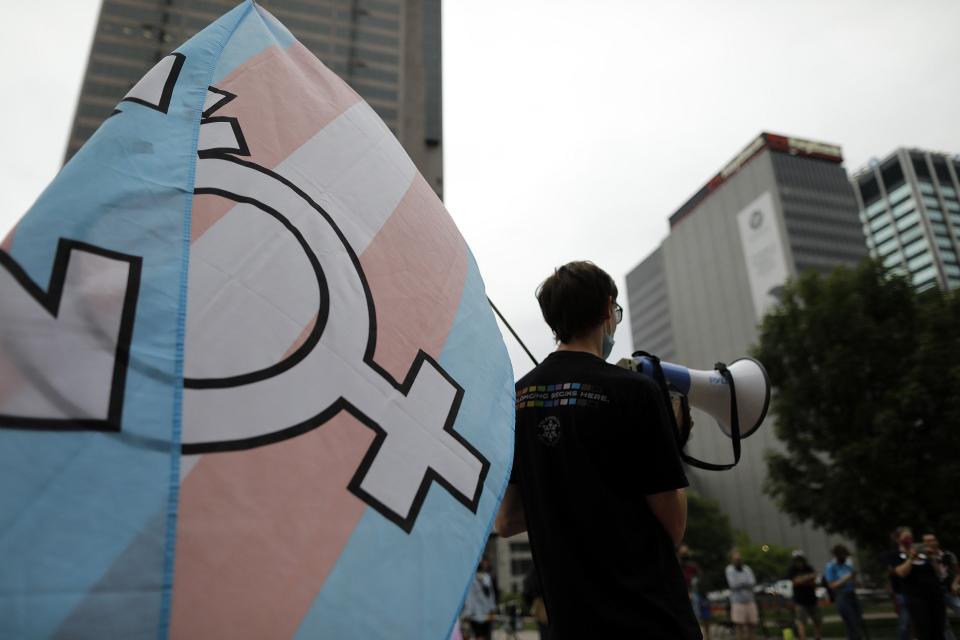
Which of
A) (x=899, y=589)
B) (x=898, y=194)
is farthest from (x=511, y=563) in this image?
(x=898, y=194)

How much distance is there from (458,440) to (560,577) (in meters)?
0.42

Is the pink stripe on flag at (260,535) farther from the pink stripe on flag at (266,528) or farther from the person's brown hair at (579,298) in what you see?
the person's brown hair at (579,298)

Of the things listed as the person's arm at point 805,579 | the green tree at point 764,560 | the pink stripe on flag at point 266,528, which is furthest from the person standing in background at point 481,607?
the green tree at point 764,560

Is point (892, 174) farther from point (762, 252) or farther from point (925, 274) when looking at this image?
point (762, 252)

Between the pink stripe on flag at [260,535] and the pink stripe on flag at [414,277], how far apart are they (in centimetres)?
30

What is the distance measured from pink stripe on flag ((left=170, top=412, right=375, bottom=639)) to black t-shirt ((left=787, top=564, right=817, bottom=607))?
9.99m

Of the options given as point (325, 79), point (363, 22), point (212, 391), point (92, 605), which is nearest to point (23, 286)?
point (212, 391)

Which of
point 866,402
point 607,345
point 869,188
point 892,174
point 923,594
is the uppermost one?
point 869,188

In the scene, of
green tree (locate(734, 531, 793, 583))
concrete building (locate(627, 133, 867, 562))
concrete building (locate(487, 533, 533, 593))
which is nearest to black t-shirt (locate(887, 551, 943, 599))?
green tree (locate(734, 531, 793, 583))

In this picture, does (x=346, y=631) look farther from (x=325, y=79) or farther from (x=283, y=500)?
(x=325, y=79)

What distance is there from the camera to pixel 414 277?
5.11ft

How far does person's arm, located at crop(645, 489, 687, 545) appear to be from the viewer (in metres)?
1.41

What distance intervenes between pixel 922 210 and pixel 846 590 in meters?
112

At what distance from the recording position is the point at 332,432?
3.91 feet
